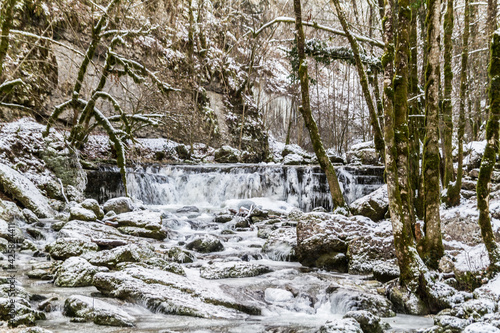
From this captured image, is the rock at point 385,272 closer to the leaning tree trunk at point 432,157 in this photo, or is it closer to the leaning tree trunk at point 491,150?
the leaning tree trunk at point 432,157

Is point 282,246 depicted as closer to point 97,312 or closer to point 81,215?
point 97,312

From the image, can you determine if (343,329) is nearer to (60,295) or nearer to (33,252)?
(60,295)

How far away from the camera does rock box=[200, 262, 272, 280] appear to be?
18.8 ft

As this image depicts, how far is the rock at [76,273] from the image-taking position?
479 cm

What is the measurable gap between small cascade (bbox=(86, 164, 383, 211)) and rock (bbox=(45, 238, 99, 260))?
246 inches

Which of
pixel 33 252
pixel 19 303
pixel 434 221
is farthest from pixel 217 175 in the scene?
pixel 19 303

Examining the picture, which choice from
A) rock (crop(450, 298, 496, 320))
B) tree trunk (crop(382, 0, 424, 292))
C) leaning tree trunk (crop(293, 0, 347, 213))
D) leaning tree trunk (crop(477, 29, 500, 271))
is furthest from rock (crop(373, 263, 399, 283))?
leaning tree trunk (crop(293, 0, 347, 213))

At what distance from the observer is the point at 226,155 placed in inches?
744

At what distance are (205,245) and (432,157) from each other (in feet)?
14.6

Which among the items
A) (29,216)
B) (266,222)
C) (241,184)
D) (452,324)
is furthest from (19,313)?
(241,184)

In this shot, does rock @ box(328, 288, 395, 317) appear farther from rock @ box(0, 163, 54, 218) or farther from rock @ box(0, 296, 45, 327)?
rock @ box(0, 163, 54, 218)

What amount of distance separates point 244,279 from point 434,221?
289cm

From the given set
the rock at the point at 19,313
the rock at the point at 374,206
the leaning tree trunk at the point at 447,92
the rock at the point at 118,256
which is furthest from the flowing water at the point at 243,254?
the leaning tree trunk at the point at 447,92

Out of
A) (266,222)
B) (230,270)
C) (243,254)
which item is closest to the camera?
(230,270)
